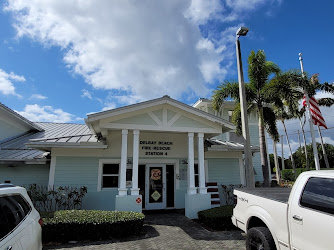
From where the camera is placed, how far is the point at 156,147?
11.6 meters

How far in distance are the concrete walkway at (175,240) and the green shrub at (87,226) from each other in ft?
1.06

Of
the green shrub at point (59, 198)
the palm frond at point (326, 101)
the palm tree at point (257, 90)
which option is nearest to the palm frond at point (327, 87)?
the palm frond at point (326, 101)

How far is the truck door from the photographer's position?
2.88 m

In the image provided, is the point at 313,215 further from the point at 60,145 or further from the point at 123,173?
the point at 60,145

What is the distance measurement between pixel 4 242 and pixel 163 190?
9180mm

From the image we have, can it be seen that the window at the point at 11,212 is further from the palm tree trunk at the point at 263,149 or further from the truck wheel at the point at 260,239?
the palm tree trunk at the point at 263,149

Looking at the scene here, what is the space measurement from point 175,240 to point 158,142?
573cm

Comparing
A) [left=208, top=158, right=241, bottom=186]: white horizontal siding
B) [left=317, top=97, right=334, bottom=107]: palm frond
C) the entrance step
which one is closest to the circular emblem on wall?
the entrance step

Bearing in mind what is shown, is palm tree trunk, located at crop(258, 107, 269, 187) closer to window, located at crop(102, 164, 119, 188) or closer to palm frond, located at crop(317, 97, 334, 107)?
window, located at crop(102, 164, 119, 188)

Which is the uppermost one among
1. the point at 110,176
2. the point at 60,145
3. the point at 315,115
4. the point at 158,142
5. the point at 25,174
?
the point at 315,115

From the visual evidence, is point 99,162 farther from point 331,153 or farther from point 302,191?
point 331,153

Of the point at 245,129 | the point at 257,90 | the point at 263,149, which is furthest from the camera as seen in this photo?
the point at 257,90

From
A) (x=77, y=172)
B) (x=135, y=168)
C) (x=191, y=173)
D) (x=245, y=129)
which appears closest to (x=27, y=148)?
(x=77, y=172)

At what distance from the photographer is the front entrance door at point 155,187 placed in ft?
36.7
